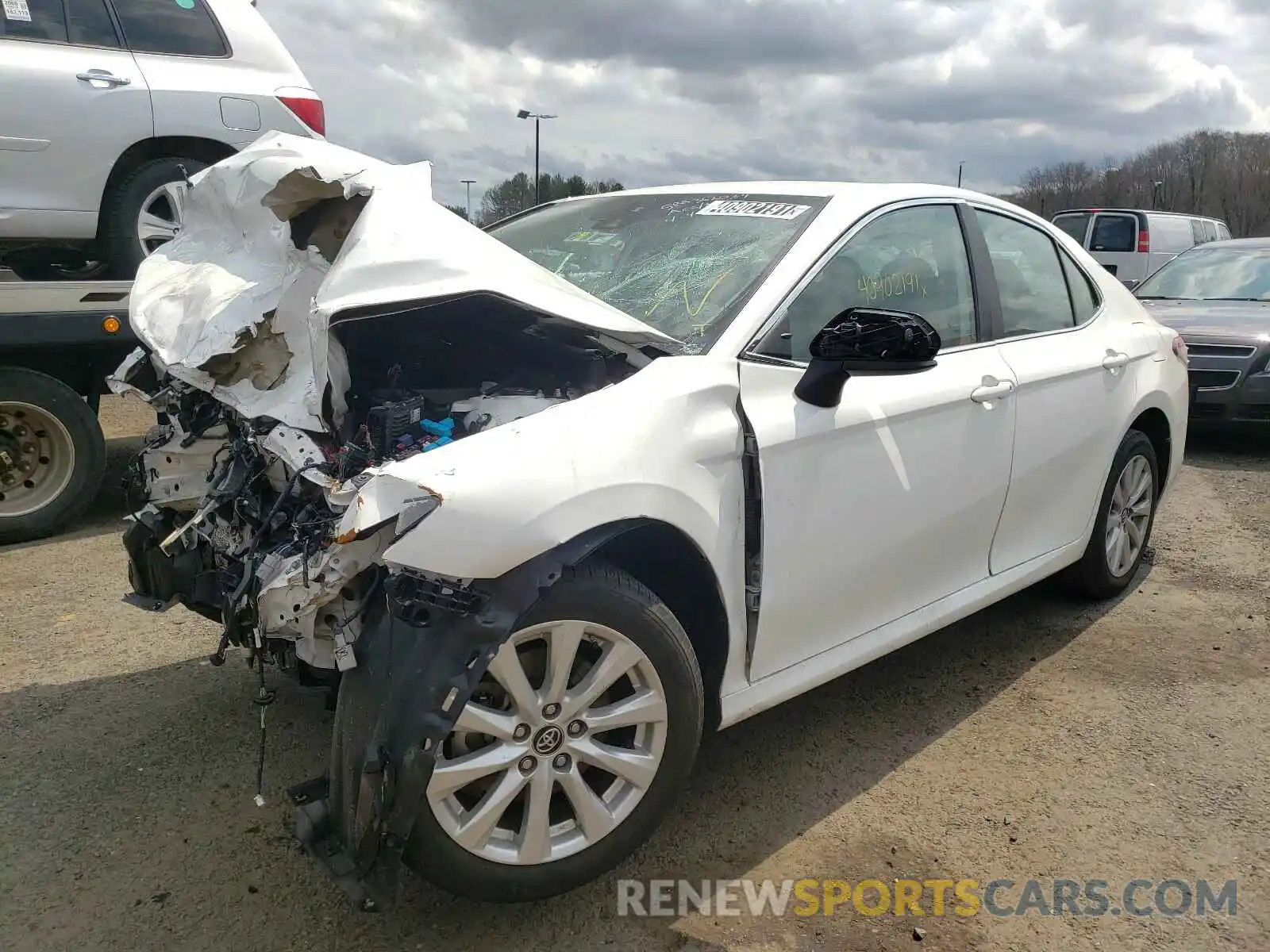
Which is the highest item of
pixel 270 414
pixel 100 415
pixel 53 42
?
pixel 53 42

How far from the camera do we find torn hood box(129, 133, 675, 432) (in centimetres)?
240

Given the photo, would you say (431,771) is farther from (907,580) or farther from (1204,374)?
(1204,374)

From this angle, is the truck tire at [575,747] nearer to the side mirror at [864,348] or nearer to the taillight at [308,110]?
the side mirror at [864,348]

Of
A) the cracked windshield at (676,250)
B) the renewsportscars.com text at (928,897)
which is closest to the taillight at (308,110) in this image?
the cracked windshield at (676,250)

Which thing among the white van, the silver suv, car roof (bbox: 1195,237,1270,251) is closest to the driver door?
the silver suv

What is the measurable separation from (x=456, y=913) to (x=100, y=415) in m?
6.18

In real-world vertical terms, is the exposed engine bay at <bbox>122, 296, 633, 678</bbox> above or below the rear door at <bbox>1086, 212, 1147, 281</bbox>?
below

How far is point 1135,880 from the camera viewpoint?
103 inches

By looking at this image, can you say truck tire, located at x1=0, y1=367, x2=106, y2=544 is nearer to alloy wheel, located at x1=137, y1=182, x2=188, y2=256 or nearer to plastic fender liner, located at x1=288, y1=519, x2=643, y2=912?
alloy wheel, located at x1=137, y1=182, x2=188, y2=256

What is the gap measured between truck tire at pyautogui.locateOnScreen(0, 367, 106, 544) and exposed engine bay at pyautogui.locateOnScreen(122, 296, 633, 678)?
2.17 meters

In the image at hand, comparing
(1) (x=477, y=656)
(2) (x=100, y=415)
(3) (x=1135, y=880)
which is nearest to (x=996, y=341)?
(3) (x=1135, y=880)

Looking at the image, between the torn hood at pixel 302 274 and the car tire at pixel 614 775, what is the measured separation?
2.31ft

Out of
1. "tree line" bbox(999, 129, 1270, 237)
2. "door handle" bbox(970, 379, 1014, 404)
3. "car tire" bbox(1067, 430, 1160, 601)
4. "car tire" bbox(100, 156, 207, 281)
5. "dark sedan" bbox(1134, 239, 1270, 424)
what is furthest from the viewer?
"tree line" bbox(999, 129, 1270, 237)

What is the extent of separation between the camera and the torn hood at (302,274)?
7.86 feet
